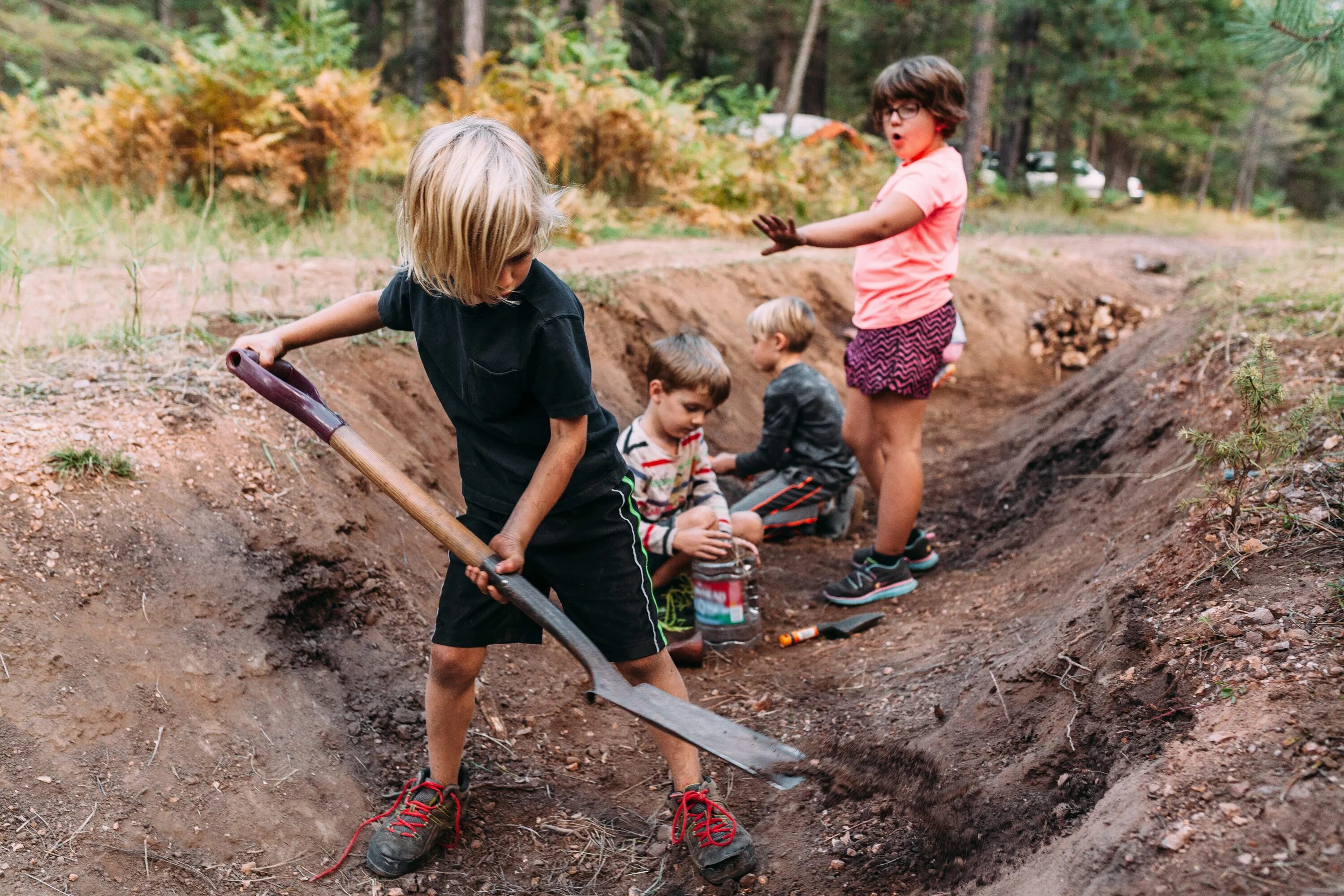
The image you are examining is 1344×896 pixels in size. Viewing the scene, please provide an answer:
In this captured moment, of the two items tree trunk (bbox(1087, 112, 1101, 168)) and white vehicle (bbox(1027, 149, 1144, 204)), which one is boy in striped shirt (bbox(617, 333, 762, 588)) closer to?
white vehicle (bbox(1027, 149, 1144, 204))

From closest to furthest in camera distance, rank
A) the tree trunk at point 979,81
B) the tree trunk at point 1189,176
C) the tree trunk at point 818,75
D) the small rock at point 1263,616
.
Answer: the small rock at point 1263,616
the tree trunk at point 979,81
the tree trunk at point 818,75
the tree trunk at point 1189,176

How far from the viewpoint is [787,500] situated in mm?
5055

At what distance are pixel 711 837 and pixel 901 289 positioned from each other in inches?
88.8

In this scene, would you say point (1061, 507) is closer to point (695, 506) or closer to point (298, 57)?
point (695, 506)

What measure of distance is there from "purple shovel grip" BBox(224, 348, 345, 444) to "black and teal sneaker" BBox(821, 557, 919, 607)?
2438 mm

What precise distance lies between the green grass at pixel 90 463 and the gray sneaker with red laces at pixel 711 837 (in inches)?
75.3

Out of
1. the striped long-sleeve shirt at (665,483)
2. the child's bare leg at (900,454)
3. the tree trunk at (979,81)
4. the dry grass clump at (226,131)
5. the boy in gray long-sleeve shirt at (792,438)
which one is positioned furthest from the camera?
the tree trunk at (979,81)

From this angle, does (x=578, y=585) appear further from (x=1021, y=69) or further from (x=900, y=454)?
(x=1021, y=69)

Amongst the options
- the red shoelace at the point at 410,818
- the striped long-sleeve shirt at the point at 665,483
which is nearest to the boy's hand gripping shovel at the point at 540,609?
the red shoelace at the point at 410,818

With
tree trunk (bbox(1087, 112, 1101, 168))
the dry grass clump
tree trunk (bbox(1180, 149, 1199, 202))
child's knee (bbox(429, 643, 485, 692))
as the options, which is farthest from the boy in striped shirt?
tree trunk (bbox(1180, 149, 1199, 202))

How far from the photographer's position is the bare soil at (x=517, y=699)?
2.05 m

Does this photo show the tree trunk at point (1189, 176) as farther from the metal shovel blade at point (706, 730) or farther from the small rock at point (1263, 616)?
the metal shovel blade at point (706, 730)

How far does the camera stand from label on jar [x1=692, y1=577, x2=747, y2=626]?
150 inches

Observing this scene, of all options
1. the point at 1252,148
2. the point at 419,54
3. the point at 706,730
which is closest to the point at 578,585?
the point at 706,730
